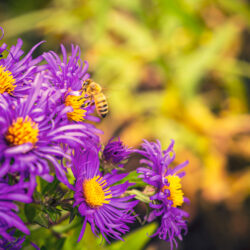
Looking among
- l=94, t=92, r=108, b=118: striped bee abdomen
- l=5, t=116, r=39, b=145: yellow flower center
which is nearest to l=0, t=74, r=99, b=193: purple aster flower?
l=5, t=116, r=39, b=145: yellow flower center

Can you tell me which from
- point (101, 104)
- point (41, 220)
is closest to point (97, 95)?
point (101, 104)

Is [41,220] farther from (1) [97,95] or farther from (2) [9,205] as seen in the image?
(1) [97,95]

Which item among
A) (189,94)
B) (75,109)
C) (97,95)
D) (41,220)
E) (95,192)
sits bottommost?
(41,220)

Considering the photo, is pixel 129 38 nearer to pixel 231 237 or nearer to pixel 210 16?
pixel 210 16

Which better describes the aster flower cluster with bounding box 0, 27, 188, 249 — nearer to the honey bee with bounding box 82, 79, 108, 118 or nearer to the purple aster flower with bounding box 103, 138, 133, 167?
the purple aster flower with bounding box 103, 138, 133, 167

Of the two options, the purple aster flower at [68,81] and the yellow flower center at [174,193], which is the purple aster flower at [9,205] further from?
the yellow flower center at [174,193]

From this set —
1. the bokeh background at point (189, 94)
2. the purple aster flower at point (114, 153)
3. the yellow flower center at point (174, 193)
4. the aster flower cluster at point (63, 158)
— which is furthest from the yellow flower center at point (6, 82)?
the bokeh background at point (189, 94)

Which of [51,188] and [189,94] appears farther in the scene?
[189,94]

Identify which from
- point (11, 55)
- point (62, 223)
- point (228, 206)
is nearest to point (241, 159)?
point (228, 206)
